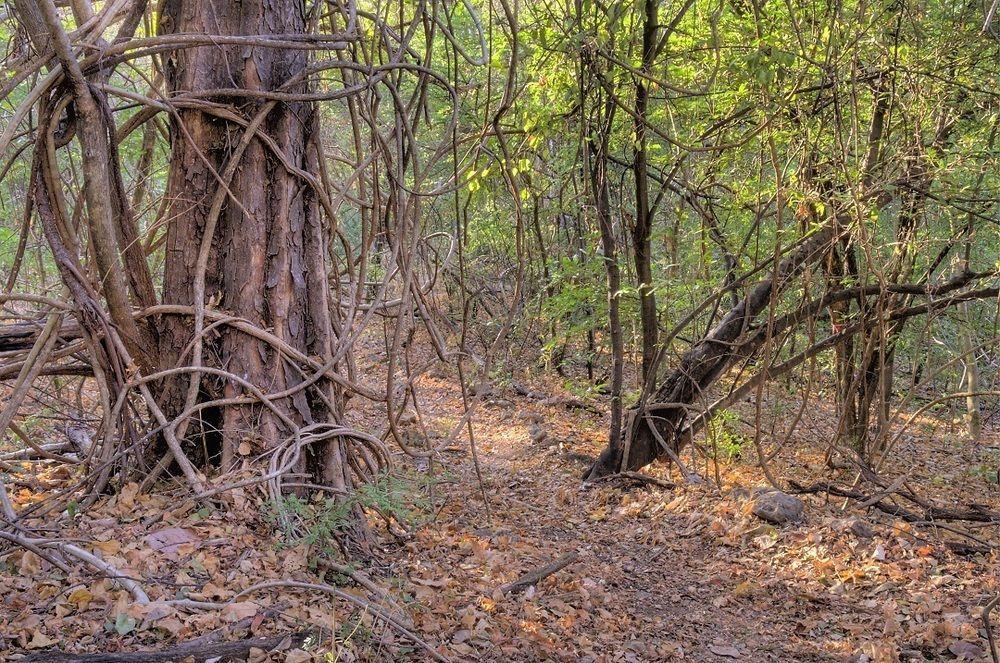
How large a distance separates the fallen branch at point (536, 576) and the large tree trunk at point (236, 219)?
1.26 metres

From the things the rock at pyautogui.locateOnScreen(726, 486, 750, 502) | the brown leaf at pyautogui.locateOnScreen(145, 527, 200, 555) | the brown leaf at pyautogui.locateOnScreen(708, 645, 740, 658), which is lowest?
the brown leaf at pyautogui.locateOnScreen(708, 645, 740, 658)

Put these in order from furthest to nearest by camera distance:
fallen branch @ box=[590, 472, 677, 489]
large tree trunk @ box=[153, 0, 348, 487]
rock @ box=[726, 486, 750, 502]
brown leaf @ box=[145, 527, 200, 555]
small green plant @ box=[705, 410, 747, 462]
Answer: small green plant @ box=[705, 410, 747, 462] < fallen branch @ box=[590, 472, 677, 489] < rock @ box=[726, 486, 750, 502] < large tree trunk @ box=[153, 0, 348, 487] < brown leaf @ box=[145, 527, 200, 555]

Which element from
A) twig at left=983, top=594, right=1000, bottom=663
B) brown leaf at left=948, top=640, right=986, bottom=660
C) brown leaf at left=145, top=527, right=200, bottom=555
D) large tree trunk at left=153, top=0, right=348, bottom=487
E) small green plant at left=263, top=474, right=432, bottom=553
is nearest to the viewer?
twig at left=983, top=594, right=1000, bottom=663

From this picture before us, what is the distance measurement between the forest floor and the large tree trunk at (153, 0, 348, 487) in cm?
47

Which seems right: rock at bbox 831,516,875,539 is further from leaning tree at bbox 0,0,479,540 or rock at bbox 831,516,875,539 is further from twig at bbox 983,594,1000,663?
leaning tree at bbox 0,0,479,540

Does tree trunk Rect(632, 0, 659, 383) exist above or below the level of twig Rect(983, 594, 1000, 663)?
above

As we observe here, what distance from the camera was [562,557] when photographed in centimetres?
422

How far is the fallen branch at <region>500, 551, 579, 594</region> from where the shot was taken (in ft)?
11.4

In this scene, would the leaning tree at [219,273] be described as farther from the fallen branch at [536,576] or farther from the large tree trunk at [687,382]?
Answer: the large tree trunk at [687,382]

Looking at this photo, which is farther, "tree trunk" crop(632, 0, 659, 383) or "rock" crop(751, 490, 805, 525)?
"tree trunk" crop(632, 0, 659, 383)

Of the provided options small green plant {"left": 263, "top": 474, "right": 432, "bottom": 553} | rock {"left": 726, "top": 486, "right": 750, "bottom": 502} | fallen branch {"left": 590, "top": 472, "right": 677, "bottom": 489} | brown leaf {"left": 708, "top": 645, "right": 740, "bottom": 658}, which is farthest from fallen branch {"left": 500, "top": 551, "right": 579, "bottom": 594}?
fallen branch {"left": 590, "top": 472, "right": 677, "bottom": 489}

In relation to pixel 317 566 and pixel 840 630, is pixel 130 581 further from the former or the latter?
pixel 840 630

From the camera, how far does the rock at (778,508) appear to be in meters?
4.91

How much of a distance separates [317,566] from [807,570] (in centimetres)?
298
